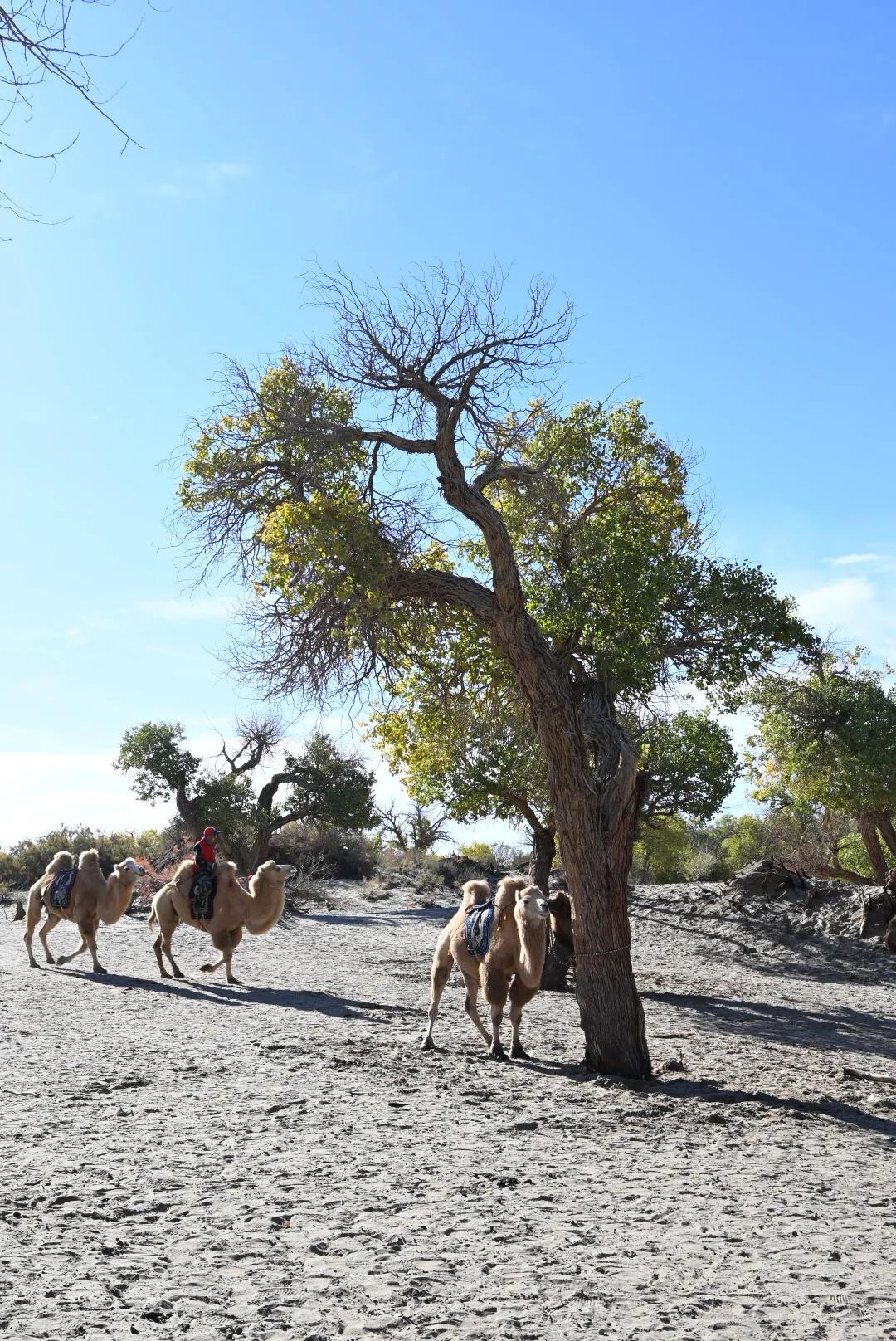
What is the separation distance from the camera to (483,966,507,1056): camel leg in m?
11.1

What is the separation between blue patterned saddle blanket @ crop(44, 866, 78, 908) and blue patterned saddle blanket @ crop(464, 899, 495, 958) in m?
8.97

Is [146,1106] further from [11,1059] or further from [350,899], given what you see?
[350,899]

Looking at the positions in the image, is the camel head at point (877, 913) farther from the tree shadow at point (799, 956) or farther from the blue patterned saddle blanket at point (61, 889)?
the blue patterned saddle blanket at point (61, 889)

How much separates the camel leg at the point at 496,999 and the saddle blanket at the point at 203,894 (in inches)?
256

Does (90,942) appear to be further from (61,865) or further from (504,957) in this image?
(504,957)

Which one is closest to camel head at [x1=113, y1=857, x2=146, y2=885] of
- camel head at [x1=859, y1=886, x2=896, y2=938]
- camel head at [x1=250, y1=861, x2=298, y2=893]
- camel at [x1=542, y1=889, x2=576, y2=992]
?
camel head at [x1=250, y1=861, x2=298, y2=893]

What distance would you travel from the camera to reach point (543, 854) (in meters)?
20.9

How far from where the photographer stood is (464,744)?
19703 millimetres

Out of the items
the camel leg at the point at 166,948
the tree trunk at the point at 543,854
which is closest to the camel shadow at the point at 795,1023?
the tree trunk at the point at 543,854

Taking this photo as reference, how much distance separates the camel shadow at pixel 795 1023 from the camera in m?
14.0

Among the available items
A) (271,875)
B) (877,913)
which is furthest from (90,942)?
(877,913)

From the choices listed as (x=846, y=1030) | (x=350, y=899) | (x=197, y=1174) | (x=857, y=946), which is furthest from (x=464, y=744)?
(x=350, y=899)

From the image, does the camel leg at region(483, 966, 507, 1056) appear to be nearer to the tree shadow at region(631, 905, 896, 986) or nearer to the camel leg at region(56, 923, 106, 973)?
the camel leg at region(56, 923, 106, 973)

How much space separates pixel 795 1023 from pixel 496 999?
249 inches
